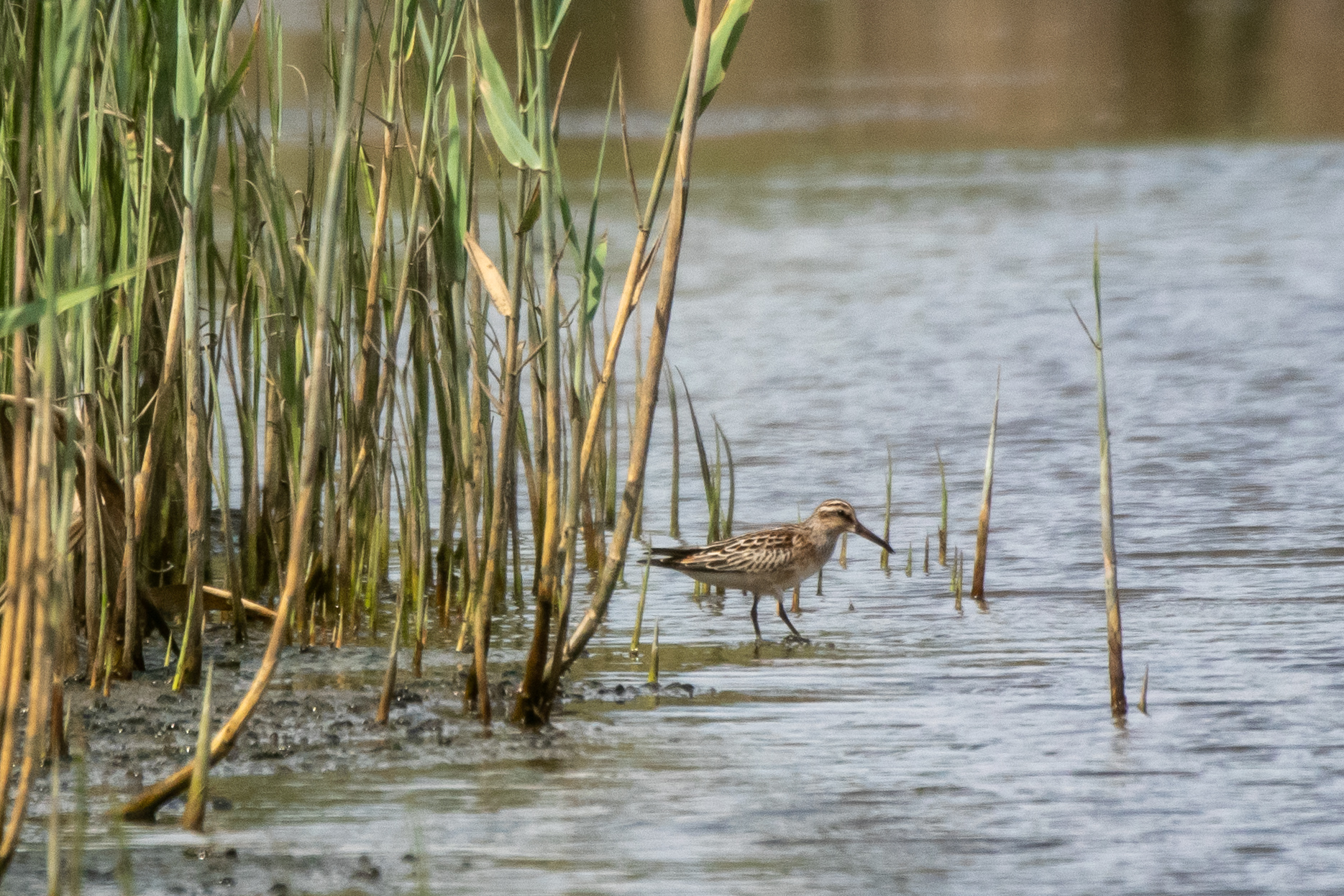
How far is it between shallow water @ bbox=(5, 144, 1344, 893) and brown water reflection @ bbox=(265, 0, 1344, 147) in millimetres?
8084

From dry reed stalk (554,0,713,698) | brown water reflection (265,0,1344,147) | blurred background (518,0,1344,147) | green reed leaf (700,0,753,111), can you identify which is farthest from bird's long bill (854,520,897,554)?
blurred background (518,0,1344,147)

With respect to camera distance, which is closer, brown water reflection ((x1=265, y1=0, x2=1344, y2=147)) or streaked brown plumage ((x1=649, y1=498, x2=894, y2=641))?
streaked brown plumage ((x1=649, y1=498, x2=894, y2=641))

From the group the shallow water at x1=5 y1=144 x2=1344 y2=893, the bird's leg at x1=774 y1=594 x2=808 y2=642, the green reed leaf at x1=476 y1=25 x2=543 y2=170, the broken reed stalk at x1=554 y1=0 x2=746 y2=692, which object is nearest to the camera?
the shallow water at x1=5 y1=144 x2=1344 y2=893

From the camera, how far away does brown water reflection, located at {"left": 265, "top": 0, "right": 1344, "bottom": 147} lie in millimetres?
25688

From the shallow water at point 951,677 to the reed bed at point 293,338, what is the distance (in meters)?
0.40

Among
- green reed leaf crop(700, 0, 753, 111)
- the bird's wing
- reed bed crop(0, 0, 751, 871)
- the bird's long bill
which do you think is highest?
green reed leaf crop(700, 0, 753, 111)

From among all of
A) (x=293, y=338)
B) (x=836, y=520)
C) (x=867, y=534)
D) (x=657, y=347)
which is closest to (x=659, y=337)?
(x=657, y=347)

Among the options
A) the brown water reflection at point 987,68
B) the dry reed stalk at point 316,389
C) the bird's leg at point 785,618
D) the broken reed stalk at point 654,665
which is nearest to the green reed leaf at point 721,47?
the dry reed stalk at point 316,389

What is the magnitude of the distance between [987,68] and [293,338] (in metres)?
29.2

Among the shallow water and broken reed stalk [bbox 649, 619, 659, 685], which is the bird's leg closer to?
the shallow water

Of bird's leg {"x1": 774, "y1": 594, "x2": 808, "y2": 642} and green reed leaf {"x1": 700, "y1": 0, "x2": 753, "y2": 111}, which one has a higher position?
green reed leaf {"x1": 700, "y1": 0, "x2": 753, "y2": 111}

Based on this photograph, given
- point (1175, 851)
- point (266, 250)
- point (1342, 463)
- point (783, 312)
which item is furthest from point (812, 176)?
point (1175, 851)

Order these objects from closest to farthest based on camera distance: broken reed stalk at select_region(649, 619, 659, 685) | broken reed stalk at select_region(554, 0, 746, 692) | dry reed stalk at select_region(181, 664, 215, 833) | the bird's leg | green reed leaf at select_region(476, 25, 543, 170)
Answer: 1. dry reed stalk at select_region(181, 664, 215, 833)
2. broken reed stalk at select_region(554, 0, 746, 692)
3. green reed leaf at select_region(476, 25, 543, 170)
4. broken reed stalk at select_region(649, 619, 659, 685)
5. the bird's leg

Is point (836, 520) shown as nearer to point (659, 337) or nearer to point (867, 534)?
point (867, 534)
